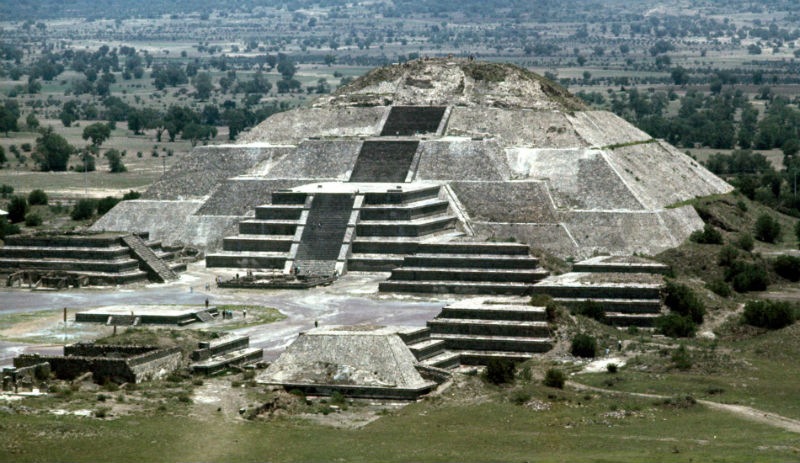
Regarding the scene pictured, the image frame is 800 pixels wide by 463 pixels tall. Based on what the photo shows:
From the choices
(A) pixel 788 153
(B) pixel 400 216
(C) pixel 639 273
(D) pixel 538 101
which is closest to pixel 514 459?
(C) pixel 639 273

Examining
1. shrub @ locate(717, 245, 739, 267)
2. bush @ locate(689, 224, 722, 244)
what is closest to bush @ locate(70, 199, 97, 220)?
bush @ locate(689, 224, 722, 244)

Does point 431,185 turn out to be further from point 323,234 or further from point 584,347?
point 584,347

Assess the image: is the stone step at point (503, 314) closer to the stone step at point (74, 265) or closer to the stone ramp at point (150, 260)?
the stone ramp at point (150, 260)

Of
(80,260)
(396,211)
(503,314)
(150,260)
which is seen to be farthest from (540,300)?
(80,260)

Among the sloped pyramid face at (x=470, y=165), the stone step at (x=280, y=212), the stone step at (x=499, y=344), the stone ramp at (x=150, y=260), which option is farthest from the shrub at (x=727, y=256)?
the stone ramp at (x=150, y=260)

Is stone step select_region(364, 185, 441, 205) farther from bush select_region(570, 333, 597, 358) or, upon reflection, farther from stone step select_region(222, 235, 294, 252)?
bush select_region(570, 333, 597, 358)

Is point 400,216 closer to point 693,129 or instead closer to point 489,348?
point 489,348
